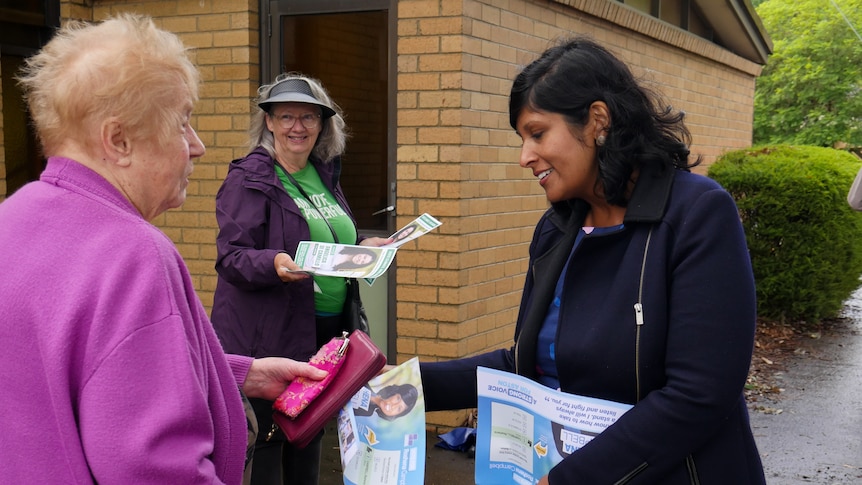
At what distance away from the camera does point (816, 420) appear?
618cm

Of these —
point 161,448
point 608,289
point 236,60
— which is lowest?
point 161,448

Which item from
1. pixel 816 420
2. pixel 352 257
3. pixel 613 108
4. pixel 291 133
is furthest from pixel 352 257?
pixel 816 420

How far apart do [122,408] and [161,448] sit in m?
0.09

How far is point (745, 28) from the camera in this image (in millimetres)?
11141

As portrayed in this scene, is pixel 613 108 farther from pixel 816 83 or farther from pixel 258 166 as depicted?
pixel 816 83

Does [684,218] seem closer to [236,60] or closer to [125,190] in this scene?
[125,190]

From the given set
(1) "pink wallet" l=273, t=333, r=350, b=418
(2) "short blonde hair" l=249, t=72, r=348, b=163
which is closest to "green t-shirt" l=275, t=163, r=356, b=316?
(2) "short blonde hair" l=249, t=72, r=348, b=163

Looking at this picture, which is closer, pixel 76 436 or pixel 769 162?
pixel 76 436

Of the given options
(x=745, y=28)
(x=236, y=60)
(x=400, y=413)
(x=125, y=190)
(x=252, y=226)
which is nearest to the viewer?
(x=125, y=190)

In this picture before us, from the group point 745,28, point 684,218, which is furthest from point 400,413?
point 745,28

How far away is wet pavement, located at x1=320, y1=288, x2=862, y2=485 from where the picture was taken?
195 inches

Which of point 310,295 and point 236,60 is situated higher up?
point 236,60

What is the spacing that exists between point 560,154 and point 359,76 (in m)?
3.84

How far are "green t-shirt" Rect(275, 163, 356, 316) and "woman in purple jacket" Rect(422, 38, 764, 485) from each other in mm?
1609
